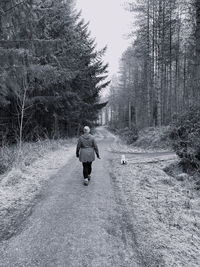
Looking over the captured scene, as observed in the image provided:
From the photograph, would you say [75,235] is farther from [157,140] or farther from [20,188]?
[157,140]

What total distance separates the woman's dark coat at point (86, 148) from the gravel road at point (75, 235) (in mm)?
1350

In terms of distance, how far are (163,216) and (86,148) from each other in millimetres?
3380

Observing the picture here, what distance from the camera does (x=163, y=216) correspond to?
14.0 ft

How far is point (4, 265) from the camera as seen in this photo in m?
2.71

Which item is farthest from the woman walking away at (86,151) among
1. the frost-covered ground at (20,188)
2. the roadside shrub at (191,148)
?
the roadside shrub at (191,148)

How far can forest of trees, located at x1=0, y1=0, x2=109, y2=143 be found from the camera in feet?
25.3

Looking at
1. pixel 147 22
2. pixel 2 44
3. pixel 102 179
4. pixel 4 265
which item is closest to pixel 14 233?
pixel 4 265

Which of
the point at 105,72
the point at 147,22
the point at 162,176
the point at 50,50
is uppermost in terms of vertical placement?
the point at 147,22

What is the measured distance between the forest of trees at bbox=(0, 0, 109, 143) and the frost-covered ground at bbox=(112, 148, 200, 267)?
6143 mm

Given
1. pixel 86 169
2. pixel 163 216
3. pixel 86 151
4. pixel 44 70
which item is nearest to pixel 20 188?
pixel 86 169

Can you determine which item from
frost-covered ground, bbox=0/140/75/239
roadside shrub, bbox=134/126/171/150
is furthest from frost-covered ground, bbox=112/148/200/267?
roadside shrub, bbox=134/126/171/150

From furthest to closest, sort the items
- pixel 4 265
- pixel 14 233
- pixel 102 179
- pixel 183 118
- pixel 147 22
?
pixel 147 22 → pixel 183 118 → pixel 102 179 → pixel 14 233 → pixel 4 265

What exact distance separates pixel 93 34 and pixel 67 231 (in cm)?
2441

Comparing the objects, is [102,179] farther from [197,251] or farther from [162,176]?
[197,251]
